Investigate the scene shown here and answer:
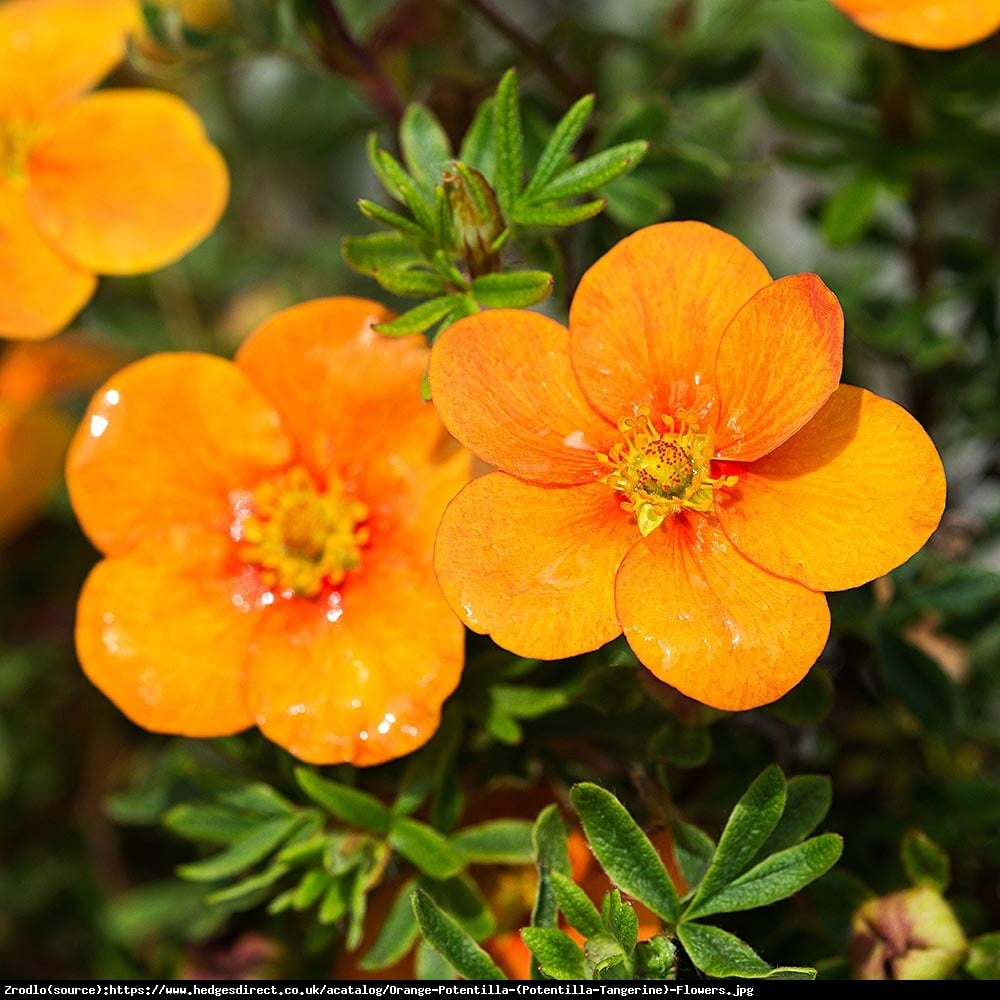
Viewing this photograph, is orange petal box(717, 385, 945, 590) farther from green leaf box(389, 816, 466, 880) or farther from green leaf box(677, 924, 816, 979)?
green leaf box(389, 816, 466, 880)

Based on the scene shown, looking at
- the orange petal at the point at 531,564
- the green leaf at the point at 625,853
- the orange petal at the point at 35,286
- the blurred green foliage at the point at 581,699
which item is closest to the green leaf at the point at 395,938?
the blurred green foliage at the point at 581,699

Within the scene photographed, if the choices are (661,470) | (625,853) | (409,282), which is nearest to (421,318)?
(409,282)

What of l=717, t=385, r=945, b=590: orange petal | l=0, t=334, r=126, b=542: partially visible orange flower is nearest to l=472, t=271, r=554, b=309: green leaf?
l=717, t=385, r=945, b=590: orange petal

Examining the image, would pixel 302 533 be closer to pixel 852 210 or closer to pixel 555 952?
pixel 555 952

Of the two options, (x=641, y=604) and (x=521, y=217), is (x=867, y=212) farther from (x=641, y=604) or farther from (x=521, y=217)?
(x=641, y=604)

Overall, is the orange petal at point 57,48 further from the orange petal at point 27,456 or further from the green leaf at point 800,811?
the green leaf at point 800,811

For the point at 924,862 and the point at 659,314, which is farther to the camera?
the point at 924,862
